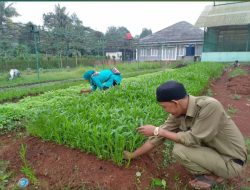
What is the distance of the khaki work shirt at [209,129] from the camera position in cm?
205

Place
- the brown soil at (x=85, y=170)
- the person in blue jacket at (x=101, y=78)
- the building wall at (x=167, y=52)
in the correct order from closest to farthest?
the brown soil at (x=85, y=170) < the person in blue jacket at (x=101, y=78) < the building wall at (x=167, y=52)

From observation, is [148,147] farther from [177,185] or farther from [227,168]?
[227,168]

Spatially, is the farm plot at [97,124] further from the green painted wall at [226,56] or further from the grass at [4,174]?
the green painted wall at [226,56]

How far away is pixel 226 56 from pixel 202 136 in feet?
67.0

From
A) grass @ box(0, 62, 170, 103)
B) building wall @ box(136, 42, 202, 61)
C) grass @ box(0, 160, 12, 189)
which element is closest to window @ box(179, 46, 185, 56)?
building wall @ box(136, 42, 202, 61)

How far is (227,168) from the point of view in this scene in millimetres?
2227

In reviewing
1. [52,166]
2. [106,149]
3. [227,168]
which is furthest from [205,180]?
[52,166]

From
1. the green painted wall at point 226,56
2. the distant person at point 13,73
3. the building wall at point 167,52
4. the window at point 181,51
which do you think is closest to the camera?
the distant person at point 13,73

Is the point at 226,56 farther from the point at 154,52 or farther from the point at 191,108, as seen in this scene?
the point at 191,108

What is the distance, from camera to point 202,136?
2.07 metres

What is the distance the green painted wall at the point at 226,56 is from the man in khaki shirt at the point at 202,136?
65.2ft

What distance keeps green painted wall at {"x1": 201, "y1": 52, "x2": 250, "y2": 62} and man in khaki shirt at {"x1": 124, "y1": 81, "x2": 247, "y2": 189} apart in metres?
19.9

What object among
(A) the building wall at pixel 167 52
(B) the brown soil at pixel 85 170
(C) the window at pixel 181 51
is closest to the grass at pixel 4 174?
(B) the brown soil at pixel 85 170

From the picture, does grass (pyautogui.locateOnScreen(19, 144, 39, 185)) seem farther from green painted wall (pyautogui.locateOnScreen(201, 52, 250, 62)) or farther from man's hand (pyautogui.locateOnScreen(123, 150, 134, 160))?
green painted wall (pyautogui.locateOnScreen(201, 52, 250, 62))
